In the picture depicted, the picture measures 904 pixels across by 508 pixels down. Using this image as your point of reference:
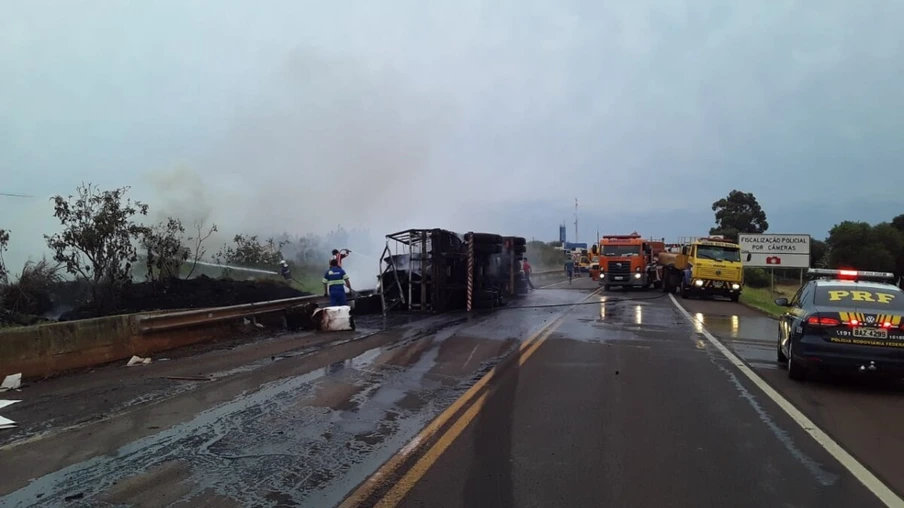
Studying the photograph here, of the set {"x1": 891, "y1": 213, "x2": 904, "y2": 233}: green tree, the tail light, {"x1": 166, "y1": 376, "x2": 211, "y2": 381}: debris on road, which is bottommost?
{"x1": 166, "y1": 376, "x2": 211, "y2": 381}: debris on road

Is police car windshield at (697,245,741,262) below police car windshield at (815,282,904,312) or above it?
above

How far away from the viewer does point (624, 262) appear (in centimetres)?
3294

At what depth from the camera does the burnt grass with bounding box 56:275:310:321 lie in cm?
1467

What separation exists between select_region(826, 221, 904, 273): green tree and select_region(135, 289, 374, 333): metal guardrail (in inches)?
1788

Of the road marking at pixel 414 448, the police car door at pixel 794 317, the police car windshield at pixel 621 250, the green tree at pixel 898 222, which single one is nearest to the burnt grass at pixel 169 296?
the road marking at pixel 414 448

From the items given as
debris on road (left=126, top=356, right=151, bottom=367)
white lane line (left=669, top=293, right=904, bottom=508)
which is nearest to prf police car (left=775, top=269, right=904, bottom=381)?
white lane line (left=669, top=293, right=904, bottom=508)

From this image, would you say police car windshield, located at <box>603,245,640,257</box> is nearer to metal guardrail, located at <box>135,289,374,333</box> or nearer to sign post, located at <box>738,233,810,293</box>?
sign post, located at <box>738,233,810,293</box>

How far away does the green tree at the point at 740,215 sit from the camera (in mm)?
85750

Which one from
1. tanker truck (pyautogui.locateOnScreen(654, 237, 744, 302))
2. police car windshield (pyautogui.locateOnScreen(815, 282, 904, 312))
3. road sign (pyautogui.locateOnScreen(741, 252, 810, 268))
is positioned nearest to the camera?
police car windshield (pyautogui.locateOnScreen(815, 282, 904, 312))

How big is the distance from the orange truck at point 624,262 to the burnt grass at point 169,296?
18808 mm

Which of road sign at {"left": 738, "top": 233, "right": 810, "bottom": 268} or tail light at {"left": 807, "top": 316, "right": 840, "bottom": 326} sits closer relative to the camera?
tail light at {"left": 807, "top": 316, "right": 840, "bottom": 326}

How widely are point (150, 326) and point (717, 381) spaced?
8.94 metres

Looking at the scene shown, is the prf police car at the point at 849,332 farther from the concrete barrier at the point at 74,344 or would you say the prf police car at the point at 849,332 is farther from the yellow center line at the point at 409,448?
the concrete barrier at the point at 74,344

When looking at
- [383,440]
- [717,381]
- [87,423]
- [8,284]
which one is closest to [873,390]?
[717,381]
